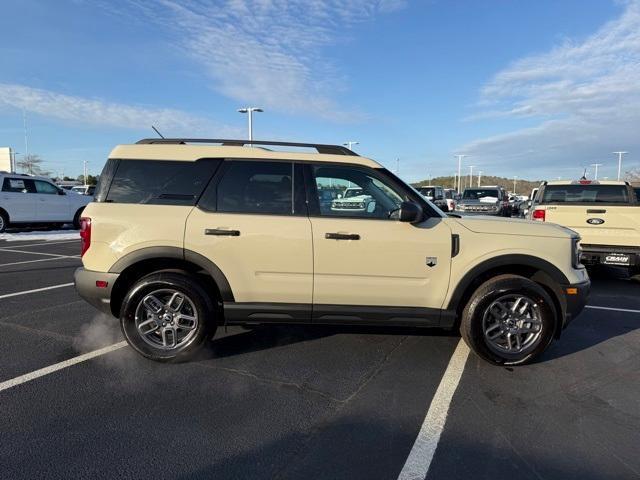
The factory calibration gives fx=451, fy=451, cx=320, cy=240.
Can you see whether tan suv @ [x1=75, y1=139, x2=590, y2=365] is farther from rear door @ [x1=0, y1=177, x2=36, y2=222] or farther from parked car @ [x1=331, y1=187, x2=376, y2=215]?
rear door @ [x1=0, y1=177, x2=36, y2=222]

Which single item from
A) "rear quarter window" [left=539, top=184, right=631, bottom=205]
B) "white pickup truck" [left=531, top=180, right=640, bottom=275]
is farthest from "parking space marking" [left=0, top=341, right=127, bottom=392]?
"rear quarter window" [left=539, top=184, right=631, bottom=205]

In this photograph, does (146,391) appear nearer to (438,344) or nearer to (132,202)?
(132,202)

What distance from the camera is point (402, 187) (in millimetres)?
4211

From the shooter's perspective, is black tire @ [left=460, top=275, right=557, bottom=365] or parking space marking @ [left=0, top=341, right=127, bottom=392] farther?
black tire @ [left=460, top=275, right=557, bottom=365]

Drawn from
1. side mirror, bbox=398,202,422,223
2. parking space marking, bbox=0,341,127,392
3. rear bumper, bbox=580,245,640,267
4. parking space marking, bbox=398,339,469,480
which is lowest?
parking space marking, bbox=398,339,469,480

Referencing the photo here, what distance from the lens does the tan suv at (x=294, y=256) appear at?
159 inches

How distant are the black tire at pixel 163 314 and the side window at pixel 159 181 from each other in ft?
2.33

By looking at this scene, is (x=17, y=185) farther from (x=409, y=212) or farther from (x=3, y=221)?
(x=409, y=212)

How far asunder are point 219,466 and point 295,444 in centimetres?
50

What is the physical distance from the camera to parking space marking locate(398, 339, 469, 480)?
2.65 meters

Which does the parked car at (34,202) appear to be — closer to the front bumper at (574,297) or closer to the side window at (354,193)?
the side window at (354,193)

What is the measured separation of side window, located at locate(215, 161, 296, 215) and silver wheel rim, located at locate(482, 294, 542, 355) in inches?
→ 82.8

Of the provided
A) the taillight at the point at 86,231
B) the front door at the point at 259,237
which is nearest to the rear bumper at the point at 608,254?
the front door at the point at 259,237

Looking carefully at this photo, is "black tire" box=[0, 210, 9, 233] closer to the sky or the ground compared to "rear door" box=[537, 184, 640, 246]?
closer to the ground
